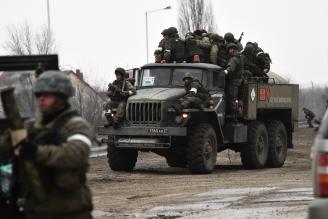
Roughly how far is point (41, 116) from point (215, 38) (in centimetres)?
1498

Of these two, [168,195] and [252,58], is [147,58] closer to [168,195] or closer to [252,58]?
[252,58]

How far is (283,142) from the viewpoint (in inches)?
860

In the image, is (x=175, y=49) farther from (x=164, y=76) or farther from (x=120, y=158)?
(x=120, y=158)

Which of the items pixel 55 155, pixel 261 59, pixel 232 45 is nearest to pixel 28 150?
pixel 55 155

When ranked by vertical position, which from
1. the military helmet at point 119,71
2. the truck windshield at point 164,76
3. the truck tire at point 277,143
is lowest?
the truck tire at point 277,143

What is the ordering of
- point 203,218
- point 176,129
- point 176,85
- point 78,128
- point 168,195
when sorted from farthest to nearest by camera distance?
point 176,85
point 176,129
point 168,195
point 203,218
point 78,128

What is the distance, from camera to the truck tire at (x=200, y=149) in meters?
17.9

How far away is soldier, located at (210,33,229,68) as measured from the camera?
20.1m

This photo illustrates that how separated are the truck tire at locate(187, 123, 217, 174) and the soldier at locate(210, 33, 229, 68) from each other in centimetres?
221

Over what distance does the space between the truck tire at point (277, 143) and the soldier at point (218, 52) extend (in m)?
2.25

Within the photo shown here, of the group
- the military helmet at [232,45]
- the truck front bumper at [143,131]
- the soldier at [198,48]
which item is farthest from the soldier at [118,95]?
the military helmet at [232,45]

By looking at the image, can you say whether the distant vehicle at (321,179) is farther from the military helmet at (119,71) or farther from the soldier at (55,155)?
the military helmet at (119,71)

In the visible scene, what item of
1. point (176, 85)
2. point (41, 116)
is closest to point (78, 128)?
point (41, 116)

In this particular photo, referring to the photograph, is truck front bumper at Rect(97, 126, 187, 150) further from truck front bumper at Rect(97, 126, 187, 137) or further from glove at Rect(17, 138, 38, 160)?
glove at Rect(17, 138, 38, 160)
